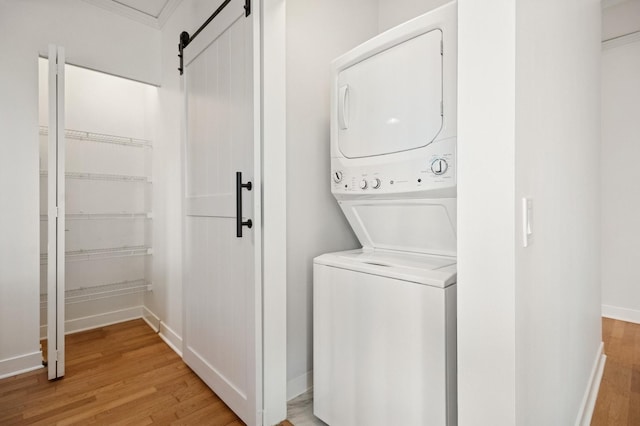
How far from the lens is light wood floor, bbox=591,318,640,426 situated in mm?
1619

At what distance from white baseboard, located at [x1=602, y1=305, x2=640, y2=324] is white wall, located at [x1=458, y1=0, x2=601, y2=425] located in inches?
104

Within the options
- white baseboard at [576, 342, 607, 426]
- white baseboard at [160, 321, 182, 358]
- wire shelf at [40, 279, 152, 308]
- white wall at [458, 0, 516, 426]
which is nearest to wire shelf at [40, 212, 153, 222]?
wire shelf at [40, 279, 152, 308]

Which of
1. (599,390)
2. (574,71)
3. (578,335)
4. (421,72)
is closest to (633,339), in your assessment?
(599,390)

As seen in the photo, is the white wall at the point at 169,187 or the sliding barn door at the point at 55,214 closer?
the sliding barn door at the point at 55,214

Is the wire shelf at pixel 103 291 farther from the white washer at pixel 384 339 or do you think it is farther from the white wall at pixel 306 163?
the white washer at pixel 384 339

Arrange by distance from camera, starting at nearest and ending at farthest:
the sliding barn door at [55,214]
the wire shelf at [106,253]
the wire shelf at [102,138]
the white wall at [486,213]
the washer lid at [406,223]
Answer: the white wall at [486,213], the washer lid at [406,223], the sliding barn door at [55,214], the wire shelf at [102,138], the wire shelf at [106,253]

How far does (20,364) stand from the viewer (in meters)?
2.07

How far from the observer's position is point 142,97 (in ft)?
10.2

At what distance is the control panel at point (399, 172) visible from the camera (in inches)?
47.1

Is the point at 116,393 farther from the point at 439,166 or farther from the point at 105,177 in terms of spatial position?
the point at 439,166

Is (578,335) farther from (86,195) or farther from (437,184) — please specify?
(86,195)

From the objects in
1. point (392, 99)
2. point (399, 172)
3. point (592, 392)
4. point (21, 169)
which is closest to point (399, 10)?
point (392, 99)

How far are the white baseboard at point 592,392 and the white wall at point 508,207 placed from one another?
608 mm

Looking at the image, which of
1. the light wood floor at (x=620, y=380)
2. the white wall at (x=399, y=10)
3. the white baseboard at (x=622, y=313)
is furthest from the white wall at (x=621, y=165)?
the white wall at (x=399, y=10)
